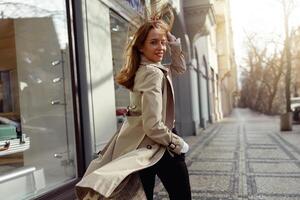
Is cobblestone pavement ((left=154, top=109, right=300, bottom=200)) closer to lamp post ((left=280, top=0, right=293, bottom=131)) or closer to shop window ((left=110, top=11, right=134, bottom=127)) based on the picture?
shop window ((left=110, top=11, right=134, bottom=127))

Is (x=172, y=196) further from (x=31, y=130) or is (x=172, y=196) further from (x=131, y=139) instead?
(x=31, y=130)

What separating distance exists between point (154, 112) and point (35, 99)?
294 cm

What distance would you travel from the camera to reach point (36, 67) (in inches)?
185

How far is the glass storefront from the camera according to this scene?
4176 millimetres

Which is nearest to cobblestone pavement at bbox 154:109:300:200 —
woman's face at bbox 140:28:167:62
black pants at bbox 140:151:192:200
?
black pants at bbox 140:151:192:200

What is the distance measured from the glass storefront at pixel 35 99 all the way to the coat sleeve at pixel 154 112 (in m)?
2.33

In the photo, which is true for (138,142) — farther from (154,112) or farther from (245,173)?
(245,173)

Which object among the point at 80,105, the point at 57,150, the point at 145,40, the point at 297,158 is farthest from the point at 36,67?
the point at 297,158

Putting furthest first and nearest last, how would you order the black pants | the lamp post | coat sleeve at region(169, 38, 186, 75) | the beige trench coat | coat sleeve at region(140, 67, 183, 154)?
the lamp post
coat sleeve at region(169, 38, 186, 75)
the black pants
coat sleeve at region(140, 67, 183, 154)
the beige trench coat

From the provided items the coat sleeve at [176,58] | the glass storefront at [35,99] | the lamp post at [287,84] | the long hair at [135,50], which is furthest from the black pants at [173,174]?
the lamp post at [287,84]

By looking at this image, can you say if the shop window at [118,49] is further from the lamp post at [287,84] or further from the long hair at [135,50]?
the lamp post at [287,84]

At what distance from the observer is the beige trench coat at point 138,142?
75.9 inches

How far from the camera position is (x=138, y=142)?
7.05 ft

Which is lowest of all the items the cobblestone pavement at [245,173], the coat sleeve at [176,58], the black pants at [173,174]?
the cobblestone pavement at [245,173]
